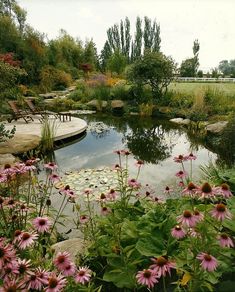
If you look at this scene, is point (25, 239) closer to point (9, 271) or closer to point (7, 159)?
point (9, 271)

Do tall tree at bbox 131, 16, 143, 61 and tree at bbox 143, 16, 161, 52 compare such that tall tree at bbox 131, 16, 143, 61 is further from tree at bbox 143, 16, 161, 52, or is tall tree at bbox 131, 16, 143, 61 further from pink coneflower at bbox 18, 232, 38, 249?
pink coneflower at bbox 18, 232, 38, 249

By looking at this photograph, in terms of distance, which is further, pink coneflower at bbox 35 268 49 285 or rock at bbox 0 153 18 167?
rock at bbox 0 153 18 167

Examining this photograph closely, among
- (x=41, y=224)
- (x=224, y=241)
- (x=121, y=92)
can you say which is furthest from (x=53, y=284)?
(x=121, y=92)

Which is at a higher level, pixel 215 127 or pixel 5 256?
pixel 5 256

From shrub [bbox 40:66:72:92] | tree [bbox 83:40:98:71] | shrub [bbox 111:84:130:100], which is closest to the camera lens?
shrub [bbox 111:84:130:100]

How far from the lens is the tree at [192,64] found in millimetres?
31297

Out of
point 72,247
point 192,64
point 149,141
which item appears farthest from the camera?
point 192,64

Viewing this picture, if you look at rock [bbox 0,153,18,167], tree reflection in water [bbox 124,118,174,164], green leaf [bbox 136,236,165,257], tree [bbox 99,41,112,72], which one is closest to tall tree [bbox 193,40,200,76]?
tree [bbox 99,41,112,72]

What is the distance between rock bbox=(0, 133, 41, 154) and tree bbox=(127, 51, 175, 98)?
695 cm

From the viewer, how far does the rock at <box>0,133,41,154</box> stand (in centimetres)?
556

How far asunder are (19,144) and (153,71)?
24.2 feet

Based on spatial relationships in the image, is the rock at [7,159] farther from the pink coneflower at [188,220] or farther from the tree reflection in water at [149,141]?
the pink coneflower at [188,220]

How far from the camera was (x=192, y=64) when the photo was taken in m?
31.8

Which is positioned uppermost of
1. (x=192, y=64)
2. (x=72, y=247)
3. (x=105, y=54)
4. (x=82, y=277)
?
(x=105, y=54)
